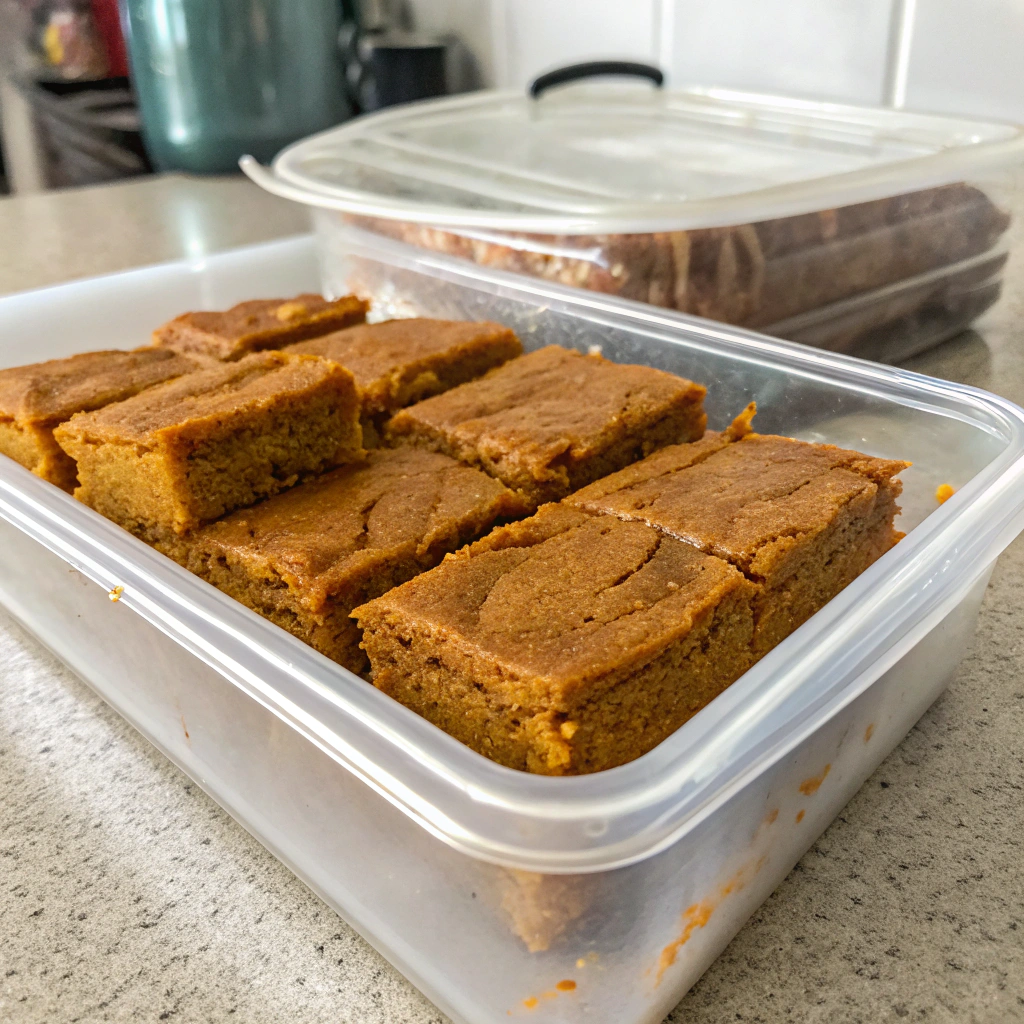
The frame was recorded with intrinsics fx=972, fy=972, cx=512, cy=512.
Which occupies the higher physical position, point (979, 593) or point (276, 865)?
point (979, 593)

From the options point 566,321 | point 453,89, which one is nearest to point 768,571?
point 566,321

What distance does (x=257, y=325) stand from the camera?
1583 millimetres

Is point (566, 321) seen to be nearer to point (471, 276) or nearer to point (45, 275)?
point (471, 276)

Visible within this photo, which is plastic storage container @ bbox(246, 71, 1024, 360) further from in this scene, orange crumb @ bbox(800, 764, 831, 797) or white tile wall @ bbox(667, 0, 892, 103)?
orange crumb @ bbox(800, 764, 831, 797)

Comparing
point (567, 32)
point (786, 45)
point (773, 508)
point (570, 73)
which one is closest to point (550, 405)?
point (773, 508)

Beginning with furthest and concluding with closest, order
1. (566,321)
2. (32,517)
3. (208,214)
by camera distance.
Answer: (208,214), (566,321), (32,517)

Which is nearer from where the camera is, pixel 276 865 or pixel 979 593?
pixel 276 865

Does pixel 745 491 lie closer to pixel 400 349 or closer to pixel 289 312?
pixel 400 349

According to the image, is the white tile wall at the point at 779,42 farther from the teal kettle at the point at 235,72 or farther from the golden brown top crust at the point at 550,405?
the golden brown top crust at the point at 550,405

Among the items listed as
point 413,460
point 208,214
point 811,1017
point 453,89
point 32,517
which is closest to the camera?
point 811,1017

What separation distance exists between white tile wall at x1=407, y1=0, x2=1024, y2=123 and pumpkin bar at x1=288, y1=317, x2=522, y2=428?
119 cm

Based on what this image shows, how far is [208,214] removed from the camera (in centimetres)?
294

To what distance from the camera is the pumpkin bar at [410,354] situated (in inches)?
54.6

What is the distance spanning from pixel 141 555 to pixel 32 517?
21 centimetres
